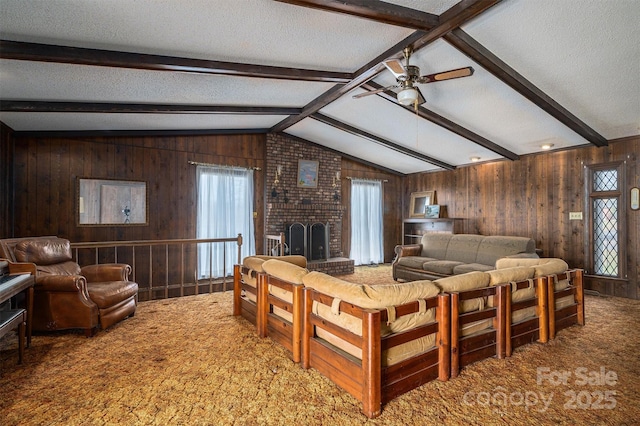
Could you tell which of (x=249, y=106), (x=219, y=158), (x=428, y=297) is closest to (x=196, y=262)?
(x=219, y=158)

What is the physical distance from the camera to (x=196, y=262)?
577 cm

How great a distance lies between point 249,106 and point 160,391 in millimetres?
3944

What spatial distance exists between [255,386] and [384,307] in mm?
1092

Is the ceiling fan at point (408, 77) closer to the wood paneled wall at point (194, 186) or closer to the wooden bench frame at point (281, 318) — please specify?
the wooden bench frame at point (281, 318)

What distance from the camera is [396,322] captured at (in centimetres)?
214

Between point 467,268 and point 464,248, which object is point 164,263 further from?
point 464,248

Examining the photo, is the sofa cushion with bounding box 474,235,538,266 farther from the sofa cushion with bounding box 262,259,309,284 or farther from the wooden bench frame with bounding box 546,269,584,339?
the sofa cushion with bounding box 262,259,309,284

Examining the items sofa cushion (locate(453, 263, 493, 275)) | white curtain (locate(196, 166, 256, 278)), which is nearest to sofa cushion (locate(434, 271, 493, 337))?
sofa cushion (locate(453, 263, 493, 275))

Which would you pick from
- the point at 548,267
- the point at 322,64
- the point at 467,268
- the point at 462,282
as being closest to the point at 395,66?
the point at 322,64

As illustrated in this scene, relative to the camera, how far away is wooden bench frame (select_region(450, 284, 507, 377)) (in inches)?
93.0

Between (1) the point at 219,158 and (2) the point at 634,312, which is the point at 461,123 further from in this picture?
(1) the point at 219,158

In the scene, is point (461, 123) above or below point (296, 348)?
above

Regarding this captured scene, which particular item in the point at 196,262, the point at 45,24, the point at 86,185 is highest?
the point at 45,24

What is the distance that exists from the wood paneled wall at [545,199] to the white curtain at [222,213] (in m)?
4.65
